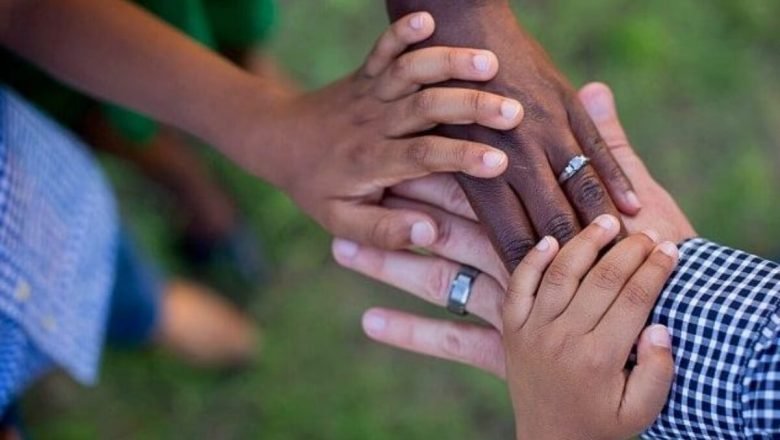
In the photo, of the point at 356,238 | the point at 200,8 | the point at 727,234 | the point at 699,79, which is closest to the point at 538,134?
the point at 356,238

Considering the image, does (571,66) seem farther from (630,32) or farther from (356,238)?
(356,238)

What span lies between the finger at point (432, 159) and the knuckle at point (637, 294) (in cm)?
16

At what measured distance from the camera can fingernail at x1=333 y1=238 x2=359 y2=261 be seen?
1.08 m

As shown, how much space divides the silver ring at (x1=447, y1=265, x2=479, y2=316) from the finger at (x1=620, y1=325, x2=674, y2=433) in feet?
0.80

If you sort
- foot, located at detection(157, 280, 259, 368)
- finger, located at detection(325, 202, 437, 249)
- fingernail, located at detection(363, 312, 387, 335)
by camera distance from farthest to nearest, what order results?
1. foot, located at detection(157, 280, 259, 368)
2. fingernail, located at detection(363, 312, 387, 335)
3. finger, located at detection(325, 202, 437, 249)

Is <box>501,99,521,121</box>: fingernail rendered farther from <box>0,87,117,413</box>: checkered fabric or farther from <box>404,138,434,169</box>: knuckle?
<box>0,87,117,413</box>: checkered fabric

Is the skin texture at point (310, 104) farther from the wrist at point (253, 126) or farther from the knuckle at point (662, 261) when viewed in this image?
the knuckle at point (662, 261)

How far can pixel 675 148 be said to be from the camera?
1834 mm

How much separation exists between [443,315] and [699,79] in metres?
0.64

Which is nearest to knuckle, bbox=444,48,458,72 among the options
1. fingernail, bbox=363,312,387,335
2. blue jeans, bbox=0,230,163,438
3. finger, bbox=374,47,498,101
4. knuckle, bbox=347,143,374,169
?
finger, bbox=374,47,498,101

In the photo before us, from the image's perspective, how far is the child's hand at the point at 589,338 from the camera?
0.83 m

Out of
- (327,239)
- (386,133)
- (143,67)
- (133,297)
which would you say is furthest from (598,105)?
(327,239)

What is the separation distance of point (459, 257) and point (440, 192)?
69mm

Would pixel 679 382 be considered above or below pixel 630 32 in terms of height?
below
